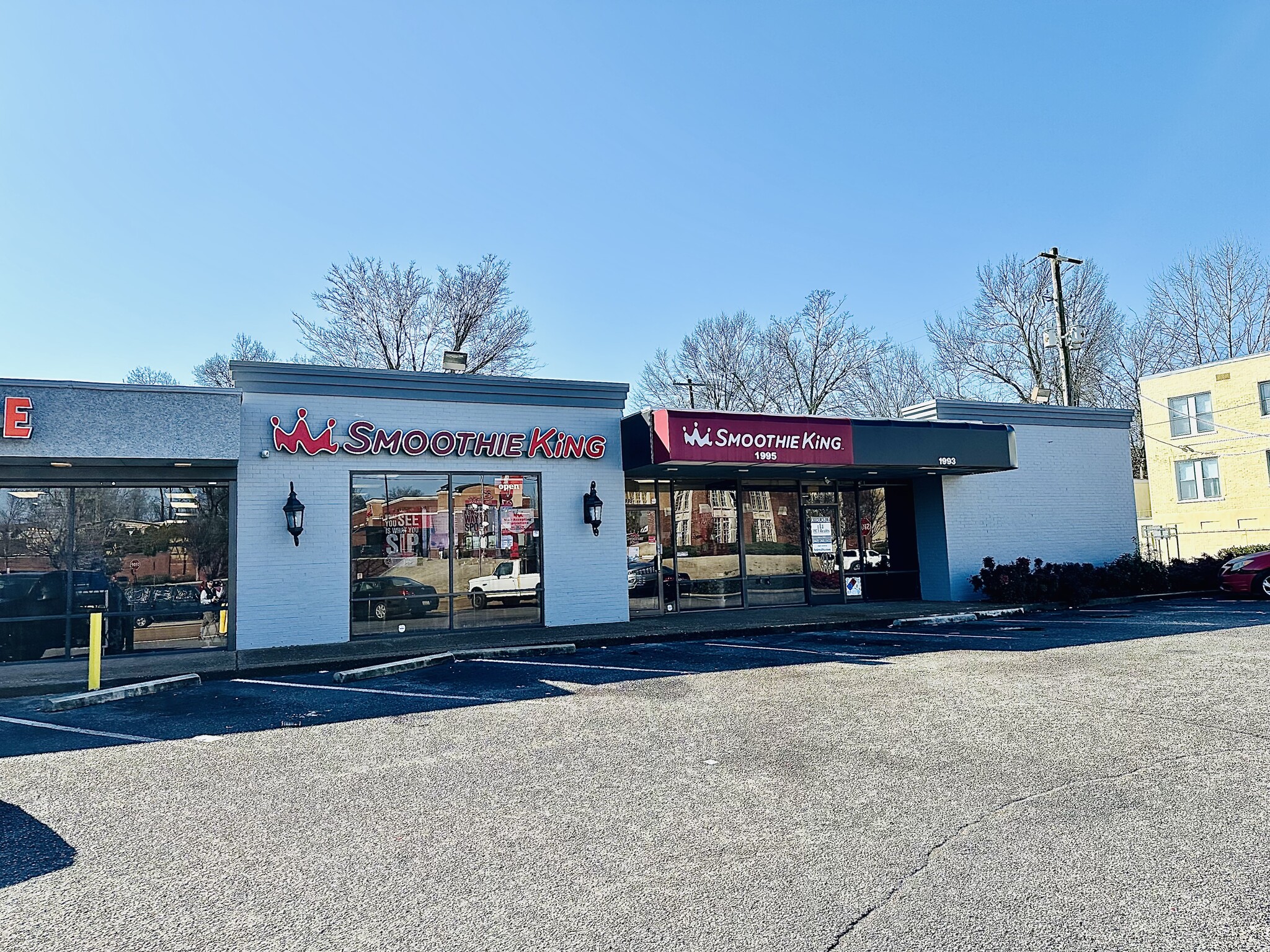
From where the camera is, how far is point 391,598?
14.8m

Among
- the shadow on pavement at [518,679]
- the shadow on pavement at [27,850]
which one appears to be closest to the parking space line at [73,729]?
the shadow on pavement at [518,679]

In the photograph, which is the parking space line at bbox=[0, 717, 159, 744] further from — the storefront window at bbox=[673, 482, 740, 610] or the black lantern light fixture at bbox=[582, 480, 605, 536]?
the storefront window at bbox=[673, 482, 740, 610]

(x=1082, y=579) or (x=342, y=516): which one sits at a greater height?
(x=342, y=516)

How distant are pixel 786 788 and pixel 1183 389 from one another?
108 feet

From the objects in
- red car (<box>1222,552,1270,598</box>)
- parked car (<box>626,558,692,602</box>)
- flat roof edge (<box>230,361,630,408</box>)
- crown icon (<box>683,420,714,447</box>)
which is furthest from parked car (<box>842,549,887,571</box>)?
red car (<box>1222,552,1270,598</box>)

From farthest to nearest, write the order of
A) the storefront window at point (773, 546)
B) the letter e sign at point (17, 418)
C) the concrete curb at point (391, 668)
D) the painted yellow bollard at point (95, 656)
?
the storefront window at point (773, 546) < the letter e sign at point (17, 418) < the concrete curb at point (391, 668) < the painted yellow bollard at point (95, 656)

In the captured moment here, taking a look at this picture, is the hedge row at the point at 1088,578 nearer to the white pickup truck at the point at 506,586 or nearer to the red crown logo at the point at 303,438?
the white pickup truck at the point at 506,586

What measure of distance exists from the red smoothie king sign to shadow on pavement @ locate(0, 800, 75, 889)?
422 inches

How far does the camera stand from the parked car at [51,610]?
13.0 meters

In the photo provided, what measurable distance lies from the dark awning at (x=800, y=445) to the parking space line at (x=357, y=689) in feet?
21.2

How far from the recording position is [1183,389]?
1260 inches

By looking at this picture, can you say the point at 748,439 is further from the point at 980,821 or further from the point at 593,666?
the point at 980,821

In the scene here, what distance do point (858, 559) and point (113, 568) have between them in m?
14.9

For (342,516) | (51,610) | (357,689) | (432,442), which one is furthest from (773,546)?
(51,610)
